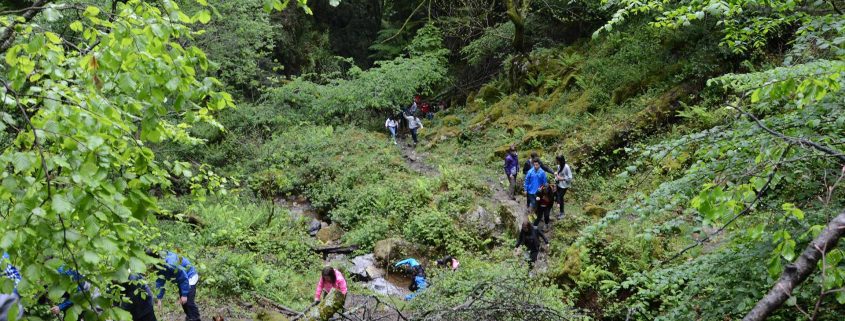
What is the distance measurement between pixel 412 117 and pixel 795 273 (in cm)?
1942

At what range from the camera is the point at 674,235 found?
10.1m

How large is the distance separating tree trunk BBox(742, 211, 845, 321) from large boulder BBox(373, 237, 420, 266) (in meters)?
10.5

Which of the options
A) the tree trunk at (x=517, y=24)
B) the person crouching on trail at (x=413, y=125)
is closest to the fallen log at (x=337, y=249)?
the person crouching on trail at (x=413, y=125)

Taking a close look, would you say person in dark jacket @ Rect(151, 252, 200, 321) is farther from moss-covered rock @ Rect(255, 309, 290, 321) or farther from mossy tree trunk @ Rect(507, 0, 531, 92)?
mossy tree trunk @ Rect(507, 0, 531, 92)

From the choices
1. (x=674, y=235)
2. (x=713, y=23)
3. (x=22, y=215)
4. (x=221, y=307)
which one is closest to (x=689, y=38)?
(x=713, y=23)

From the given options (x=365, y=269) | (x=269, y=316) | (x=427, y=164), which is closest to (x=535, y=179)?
(x=365, y=269)

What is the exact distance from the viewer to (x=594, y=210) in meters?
12.6

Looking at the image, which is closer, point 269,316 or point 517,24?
point 269,316

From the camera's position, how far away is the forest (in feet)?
9.95

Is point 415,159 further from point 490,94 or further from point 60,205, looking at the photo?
point 60,205

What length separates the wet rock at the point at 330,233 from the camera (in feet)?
47.9

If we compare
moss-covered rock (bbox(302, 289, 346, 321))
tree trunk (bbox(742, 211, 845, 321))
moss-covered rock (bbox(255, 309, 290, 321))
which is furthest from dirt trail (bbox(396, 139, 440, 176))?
tree trunk (bbox(742, 211, 845, 321))

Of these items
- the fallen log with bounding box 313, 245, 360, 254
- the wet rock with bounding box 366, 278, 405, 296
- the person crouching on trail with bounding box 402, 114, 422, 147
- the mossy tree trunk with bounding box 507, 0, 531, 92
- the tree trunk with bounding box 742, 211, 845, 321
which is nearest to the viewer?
the tree trunk with bounding box 742, 211, 845, 321

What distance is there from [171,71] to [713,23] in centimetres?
1494
